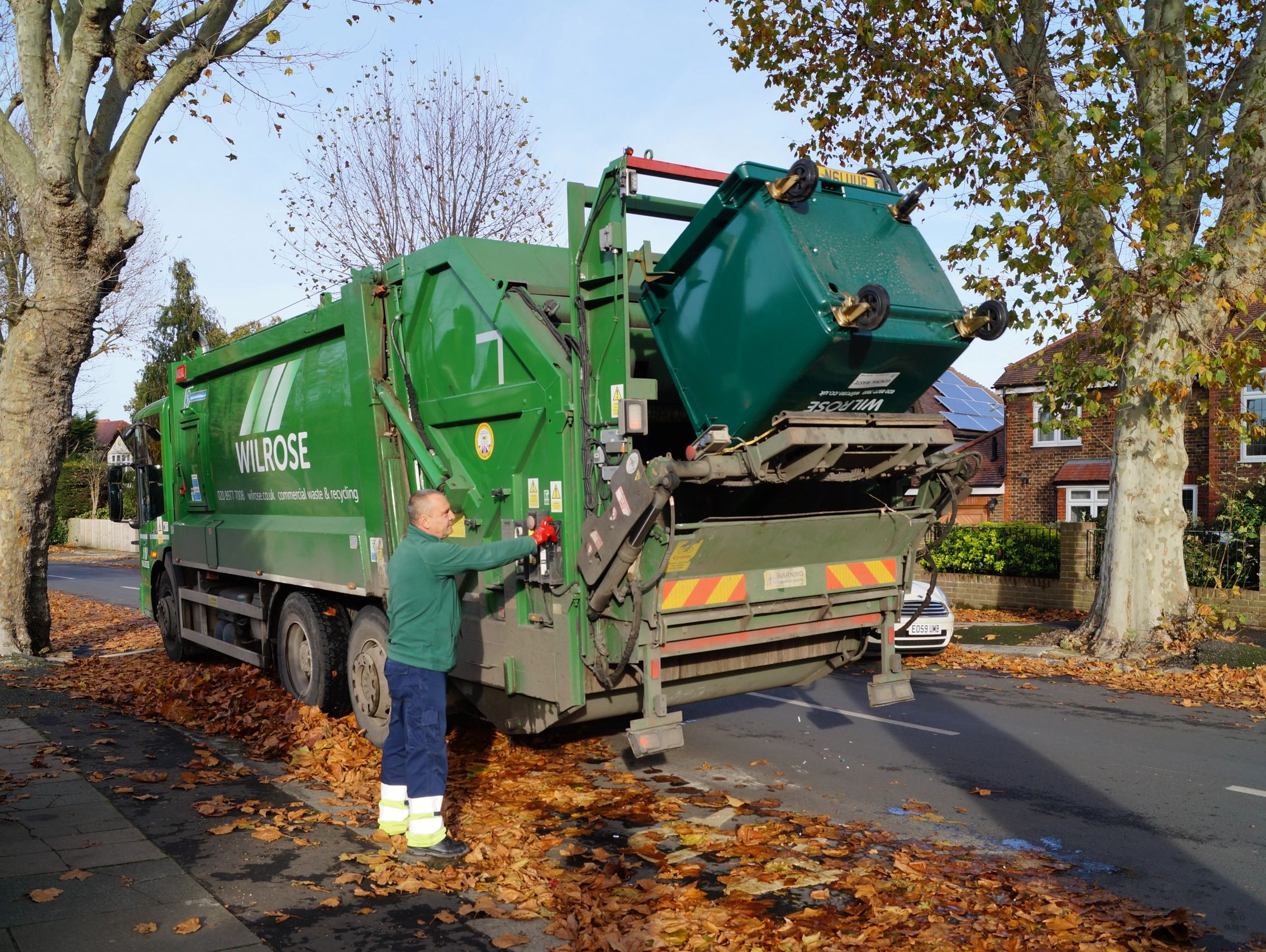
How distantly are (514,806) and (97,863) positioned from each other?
2.04 m

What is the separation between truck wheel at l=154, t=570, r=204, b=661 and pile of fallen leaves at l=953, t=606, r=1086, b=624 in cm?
1064

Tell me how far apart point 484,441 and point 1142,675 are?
318 inches

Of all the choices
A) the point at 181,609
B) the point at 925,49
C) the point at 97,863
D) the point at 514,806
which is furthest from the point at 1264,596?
the point at 97,863

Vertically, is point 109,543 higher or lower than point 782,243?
lower

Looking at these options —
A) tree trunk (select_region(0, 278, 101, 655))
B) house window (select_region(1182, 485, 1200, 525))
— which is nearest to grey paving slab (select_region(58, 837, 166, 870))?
tree trunk (select_region(0, 278, 101, 655))

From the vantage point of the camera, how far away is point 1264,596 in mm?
14297

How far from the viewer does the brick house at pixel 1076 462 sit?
72.5 feet

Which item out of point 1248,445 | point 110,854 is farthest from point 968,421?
point 110,854

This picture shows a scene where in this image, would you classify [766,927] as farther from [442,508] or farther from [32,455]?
[32,455]

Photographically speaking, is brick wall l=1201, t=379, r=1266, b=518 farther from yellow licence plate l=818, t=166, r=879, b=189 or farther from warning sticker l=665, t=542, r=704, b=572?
warning sticker l=665, t=542, r=704, b=572

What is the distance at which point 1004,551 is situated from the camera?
17484 mm

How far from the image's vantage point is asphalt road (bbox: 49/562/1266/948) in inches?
198

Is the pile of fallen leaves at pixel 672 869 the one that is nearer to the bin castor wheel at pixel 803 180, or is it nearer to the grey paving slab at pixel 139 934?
the grey paving slab at pixel 139 934

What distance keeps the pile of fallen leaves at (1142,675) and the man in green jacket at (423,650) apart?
21.3 feet
